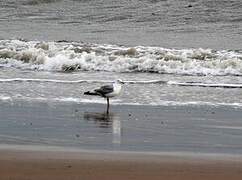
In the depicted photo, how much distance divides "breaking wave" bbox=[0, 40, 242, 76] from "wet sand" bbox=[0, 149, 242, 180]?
8.76 m

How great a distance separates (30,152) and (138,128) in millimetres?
1967

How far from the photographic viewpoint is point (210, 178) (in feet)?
20.5

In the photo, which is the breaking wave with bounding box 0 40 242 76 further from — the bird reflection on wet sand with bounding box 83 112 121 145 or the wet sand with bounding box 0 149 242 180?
the wet sand with bounding box 0 149 242 180

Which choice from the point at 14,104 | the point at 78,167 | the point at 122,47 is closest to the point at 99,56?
the point at 122,47

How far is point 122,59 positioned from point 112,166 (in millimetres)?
10409

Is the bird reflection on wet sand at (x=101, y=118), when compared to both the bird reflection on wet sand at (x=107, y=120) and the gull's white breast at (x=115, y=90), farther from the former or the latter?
the gull's white breast at (x=115, y=90)

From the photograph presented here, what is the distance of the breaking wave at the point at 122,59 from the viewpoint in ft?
52.5

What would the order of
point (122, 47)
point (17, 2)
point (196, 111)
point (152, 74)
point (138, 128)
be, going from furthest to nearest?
point (17, 2) < point (122, 47) < point (152, 74) < point (196, 111) < point (138, 128)

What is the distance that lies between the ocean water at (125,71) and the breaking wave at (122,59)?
3cm

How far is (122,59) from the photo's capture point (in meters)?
16.9

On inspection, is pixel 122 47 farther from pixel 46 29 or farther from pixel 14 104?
pixel 14 104

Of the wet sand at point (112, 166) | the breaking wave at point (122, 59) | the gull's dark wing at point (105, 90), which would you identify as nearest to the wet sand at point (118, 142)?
the wet sand at point (112, 166)

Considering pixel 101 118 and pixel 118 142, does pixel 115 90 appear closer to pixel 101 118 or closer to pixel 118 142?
pixel 101 118

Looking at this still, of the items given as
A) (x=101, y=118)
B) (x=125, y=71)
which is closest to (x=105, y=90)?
(x=101, y=118)
